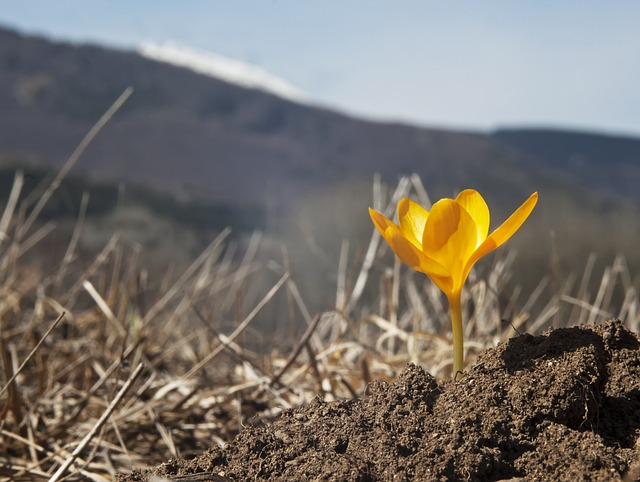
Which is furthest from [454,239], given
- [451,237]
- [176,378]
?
[176,378]

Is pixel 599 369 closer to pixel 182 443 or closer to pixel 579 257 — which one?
pixel 182 443

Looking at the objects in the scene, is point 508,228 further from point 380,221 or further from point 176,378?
point 176,378

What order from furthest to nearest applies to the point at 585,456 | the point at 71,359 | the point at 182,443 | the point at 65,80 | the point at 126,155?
1. the point at 65,80
2. the point at 126,155
3. the point at 71,359
4. the point at 182,443
5. the point at 585,456

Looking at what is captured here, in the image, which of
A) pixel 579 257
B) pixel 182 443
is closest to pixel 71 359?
pixel 182 443

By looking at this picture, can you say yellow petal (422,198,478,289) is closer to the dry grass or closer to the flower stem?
the flower stem

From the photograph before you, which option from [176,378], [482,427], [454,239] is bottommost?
[176,378]

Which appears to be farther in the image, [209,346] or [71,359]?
[71,359]
